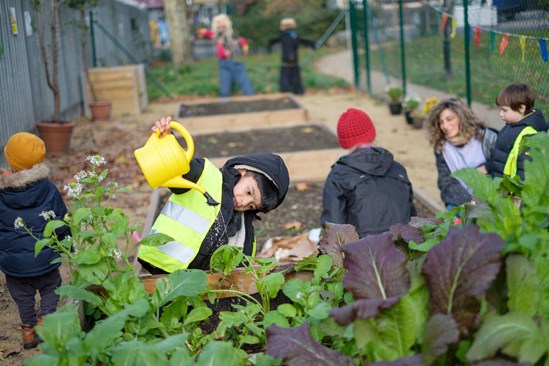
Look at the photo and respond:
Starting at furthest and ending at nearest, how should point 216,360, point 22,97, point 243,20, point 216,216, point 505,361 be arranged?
point 243,20, point 22,97, point 216,216, point 216,360, point 505,361

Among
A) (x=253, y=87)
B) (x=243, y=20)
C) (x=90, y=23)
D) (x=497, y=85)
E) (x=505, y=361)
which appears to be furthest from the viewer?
(x=243, y=20)

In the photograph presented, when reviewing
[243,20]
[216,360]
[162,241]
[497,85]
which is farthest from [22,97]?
[243,20]

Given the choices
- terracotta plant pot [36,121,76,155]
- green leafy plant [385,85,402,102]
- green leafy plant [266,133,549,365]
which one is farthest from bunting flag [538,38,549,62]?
green leafy plant [385,85,402,102]

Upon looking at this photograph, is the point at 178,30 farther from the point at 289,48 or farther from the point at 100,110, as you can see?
the point at 100,110

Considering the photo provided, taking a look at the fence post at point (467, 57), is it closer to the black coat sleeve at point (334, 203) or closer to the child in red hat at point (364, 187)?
the child in red hat at point (364, 187)

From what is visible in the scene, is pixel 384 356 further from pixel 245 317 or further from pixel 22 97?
pixel 22 97

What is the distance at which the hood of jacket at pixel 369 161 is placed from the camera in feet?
15.8

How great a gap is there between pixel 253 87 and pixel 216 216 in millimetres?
17344

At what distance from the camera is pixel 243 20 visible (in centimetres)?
3859

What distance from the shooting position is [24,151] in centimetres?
466

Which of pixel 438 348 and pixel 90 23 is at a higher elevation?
pixel 90 23

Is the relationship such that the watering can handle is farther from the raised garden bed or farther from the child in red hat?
the raised garden bed

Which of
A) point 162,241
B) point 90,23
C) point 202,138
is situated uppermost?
point 90,23

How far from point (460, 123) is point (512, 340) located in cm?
424
